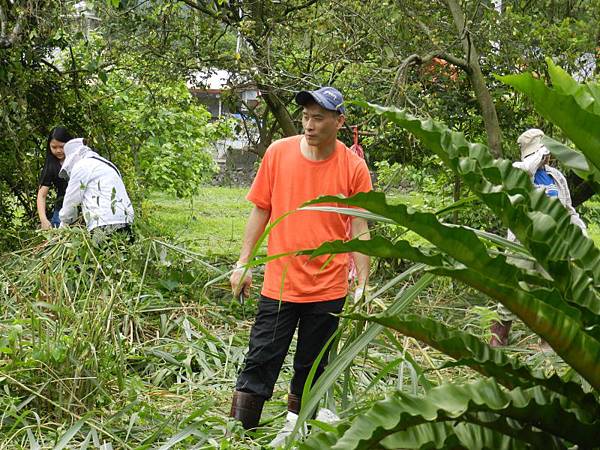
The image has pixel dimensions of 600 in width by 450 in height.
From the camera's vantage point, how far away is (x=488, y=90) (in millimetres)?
8469

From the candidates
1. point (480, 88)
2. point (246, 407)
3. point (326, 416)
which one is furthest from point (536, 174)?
point (326, 416)

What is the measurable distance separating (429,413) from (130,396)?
3194 millimetres

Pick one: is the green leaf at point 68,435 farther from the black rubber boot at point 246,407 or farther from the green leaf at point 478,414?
the green leaf at point 478,414

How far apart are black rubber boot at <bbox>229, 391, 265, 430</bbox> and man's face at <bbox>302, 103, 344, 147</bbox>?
1197 millimetres

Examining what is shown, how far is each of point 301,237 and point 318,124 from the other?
1.65 ft

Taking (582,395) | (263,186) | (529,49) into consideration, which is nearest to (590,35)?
(529,49)

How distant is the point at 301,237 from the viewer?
14.6ft

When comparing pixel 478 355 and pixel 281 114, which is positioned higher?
pixel 281 114

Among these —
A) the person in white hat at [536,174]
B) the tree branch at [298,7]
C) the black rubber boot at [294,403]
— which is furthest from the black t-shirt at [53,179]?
the black rubber boot at [294,403]

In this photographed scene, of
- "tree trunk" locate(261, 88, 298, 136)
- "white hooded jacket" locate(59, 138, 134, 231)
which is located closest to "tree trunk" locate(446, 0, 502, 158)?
"tree trunk" locate(261, 88, 298, 136)

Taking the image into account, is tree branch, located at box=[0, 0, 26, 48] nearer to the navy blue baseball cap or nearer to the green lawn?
the green lawn

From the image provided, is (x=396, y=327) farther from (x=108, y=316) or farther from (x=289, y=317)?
(x=108, y=316)

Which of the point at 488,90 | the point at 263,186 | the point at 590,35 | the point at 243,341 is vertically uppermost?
the point at 590,35

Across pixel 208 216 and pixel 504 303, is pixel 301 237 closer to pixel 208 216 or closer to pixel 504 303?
pixel 504 303
